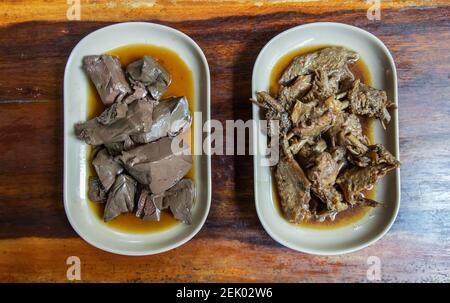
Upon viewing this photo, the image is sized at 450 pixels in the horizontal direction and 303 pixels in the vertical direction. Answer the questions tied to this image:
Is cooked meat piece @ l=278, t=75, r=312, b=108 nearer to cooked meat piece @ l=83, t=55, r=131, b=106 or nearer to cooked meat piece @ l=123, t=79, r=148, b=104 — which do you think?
cooked meat piece @ l=123, t=79, r=148, b=104

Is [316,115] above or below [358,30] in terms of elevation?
below

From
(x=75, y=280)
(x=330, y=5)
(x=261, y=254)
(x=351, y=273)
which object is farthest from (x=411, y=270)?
(x=75, y=280)

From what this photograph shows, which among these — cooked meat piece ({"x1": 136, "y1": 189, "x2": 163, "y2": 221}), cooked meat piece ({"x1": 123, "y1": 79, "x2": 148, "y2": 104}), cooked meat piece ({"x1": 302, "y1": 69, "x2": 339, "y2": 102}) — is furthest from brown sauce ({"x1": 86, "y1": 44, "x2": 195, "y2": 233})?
cooked meat piece ({"x1": 302, "y1": 69, "x2": 339, "y2": 102})

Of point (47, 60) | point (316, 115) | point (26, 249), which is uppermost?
point (47, 60)

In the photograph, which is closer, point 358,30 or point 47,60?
point 358,30

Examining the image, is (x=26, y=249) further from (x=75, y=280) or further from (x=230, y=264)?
(x=230, y=264)

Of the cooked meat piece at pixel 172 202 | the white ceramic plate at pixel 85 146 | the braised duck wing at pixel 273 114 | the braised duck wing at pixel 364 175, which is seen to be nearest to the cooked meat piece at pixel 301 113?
the braised duck wing at pixel 273 114

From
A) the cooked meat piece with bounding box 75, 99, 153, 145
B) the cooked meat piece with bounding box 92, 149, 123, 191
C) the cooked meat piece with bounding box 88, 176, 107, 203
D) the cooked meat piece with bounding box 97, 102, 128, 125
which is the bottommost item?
the cooked meat piece with bounding box 88, 176, 107, 203
